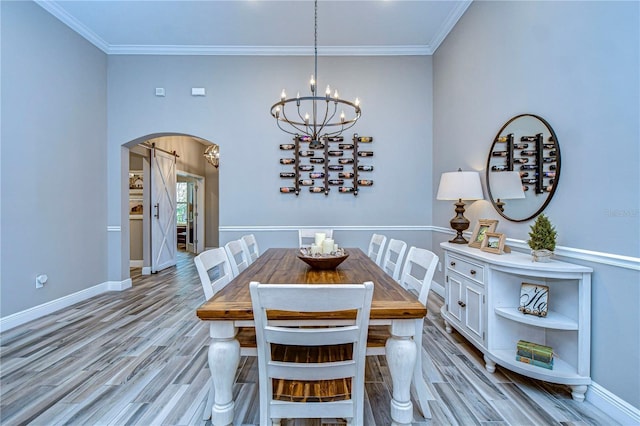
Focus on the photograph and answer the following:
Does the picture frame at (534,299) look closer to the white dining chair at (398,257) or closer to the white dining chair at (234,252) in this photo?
the white dining chair at (398,257)

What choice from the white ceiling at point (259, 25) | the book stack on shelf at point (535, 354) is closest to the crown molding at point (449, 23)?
the white ceiling at point (259, 25)

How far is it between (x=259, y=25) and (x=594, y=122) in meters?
3.45

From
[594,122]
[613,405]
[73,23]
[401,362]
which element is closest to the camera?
[401,362]

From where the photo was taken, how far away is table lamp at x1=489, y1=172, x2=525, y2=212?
236 cm

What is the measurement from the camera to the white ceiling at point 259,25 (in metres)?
3.20

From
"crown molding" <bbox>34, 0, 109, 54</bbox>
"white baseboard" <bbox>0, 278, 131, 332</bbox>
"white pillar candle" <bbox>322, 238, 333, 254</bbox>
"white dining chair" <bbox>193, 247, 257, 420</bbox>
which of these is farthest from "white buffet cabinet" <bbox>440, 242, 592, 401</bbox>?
"crown molding" <bbox>34, 0, 109, 54</bbox>

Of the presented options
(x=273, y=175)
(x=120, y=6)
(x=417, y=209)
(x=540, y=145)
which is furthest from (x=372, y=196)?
(x=120, y=6)

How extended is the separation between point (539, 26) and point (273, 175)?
10.2 ft

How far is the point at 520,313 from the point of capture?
75.4 inches

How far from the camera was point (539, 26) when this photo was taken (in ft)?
7.04

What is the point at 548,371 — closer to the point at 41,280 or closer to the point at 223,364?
the point at 223,364

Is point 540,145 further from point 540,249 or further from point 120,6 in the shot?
point 120,6

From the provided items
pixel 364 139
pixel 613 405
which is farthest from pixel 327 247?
pixel 364 139

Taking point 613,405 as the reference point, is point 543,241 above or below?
above
